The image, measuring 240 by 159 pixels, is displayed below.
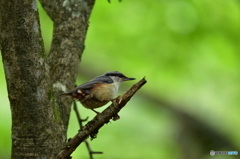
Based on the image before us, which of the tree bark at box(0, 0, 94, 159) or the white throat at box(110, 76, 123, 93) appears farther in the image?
the white throat at box(110, 76, 123, 93)

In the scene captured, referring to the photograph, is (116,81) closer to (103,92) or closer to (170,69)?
(103,92)

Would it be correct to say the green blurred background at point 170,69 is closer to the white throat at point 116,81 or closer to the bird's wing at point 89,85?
the white throat at point 116,81

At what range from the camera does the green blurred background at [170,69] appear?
9.57 m

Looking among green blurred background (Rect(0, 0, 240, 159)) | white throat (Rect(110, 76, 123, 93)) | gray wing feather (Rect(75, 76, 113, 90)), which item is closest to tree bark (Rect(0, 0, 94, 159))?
gray wing feather (Rect(75, 76, 113, 90))

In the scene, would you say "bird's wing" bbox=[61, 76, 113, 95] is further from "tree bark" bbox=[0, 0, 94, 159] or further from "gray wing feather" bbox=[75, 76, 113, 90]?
"tree bark" bbox=[0, 0, 94, 159]

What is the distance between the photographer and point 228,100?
10.2 metres

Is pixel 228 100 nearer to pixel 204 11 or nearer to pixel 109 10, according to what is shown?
pixel 204 11

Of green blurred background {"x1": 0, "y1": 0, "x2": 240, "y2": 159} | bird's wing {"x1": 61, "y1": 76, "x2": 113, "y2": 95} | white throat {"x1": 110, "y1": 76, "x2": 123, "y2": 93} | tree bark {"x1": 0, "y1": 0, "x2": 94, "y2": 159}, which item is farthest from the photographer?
green blurred background {"x1": 0, "y1": 0, "x2": 240, "y2": 159}

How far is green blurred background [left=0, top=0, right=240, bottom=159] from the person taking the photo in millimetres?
9570

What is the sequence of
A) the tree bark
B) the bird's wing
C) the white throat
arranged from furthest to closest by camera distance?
1. the white throat
2. the bird's wing
3. the tree bark

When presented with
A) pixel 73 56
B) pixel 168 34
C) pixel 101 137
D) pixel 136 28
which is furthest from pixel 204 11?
pixel 73 56

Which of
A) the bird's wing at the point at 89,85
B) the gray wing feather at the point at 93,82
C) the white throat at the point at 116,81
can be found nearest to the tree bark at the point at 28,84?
the bird's wing at the point at 89,85

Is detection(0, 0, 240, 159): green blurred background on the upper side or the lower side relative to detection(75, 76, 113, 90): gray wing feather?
upper

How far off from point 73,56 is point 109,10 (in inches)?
209
